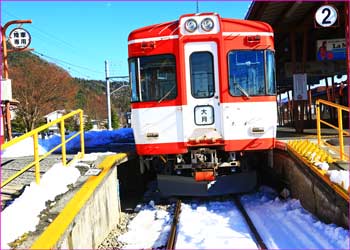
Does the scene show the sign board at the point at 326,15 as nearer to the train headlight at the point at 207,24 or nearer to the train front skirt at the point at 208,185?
the train headlight at the point at 207,24

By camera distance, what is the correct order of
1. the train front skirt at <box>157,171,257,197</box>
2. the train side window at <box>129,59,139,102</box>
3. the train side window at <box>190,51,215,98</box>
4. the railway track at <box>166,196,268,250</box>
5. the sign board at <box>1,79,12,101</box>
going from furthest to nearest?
the sign board at <box>1,79,12,101</box> → the train front skirt at <box>157,171,257,197</box> → the train side window at <box>129,59,139,102</box> → the train side window at <box>190,51,215,98</box> → the railway track at <box>166,196,268,250</box>

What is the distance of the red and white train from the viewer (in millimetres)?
8273

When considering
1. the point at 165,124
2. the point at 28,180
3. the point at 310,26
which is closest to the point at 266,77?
the point at 165,124

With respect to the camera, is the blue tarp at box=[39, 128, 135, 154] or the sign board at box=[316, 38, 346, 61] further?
the sign board at box=[316, 38, 346, 61]

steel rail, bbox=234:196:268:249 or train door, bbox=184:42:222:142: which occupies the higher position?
train door, bbox=184:42:222:142

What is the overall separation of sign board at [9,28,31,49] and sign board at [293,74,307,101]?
894 cm

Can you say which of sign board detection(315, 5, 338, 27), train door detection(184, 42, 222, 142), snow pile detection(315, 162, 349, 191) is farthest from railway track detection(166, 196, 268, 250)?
sign board detection(315, 5, 338, 27)

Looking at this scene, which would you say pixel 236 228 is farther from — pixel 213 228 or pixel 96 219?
pixel 96 219

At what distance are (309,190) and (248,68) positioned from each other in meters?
2.71

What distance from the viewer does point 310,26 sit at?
1407 centimetres

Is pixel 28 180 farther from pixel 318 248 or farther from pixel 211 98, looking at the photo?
pixel 318 248

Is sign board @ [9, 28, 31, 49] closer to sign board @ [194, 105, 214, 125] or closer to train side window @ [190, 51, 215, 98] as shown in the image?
train side window @ [190, 51, 215, 98]

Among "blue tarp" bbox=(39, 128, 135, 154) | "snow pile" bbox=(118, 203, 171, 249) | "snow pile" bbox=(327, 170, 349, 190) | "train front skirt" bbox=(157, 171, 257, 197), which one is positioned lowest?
"snow pile" bbox=(118, 203, 171, 249)

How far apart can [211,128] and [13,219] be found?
15.2 ft
